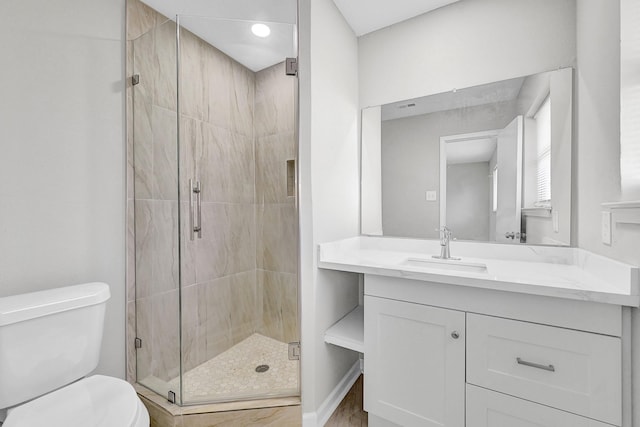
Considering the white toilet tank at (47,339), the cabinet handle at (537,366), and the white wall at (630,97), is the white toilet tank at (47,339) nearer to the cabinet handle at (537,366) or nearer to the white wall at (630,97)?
the cabinet handle at (537,366)

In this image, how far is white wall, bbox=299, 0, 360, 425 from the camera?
149 cm

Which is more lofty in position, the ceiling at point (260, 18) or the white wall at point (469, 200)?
the ceiling at point (260, 18)

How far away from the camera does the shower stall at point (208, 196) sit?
5.16 ft

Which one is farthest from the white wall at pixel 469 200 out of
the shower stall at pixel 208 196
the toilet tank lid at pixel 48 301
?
the toilet tank lid at pixel 48 301

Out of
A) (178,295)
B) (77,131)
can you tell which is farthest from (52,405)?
(77,131)

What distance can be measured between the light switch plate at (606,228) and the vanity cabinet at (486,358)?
0.95ft

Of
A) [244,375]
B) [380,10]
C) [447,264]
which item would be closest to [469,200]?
[447,264]

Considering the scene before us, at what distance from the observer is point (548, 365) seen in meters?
1.04

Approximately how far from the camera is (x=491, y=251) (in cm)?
167

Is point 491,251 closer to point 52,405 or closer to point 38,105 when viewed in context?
point 52,405

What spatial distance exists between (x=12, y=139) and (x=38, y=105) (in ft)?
0.62

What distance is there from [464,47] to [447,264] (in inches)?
51.1

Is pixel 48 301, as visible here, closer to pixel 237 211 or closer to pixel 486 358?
pixel 237 211

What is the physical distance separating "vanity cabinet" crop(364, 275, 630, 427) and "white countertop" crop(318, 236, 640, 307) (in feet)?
0.19
